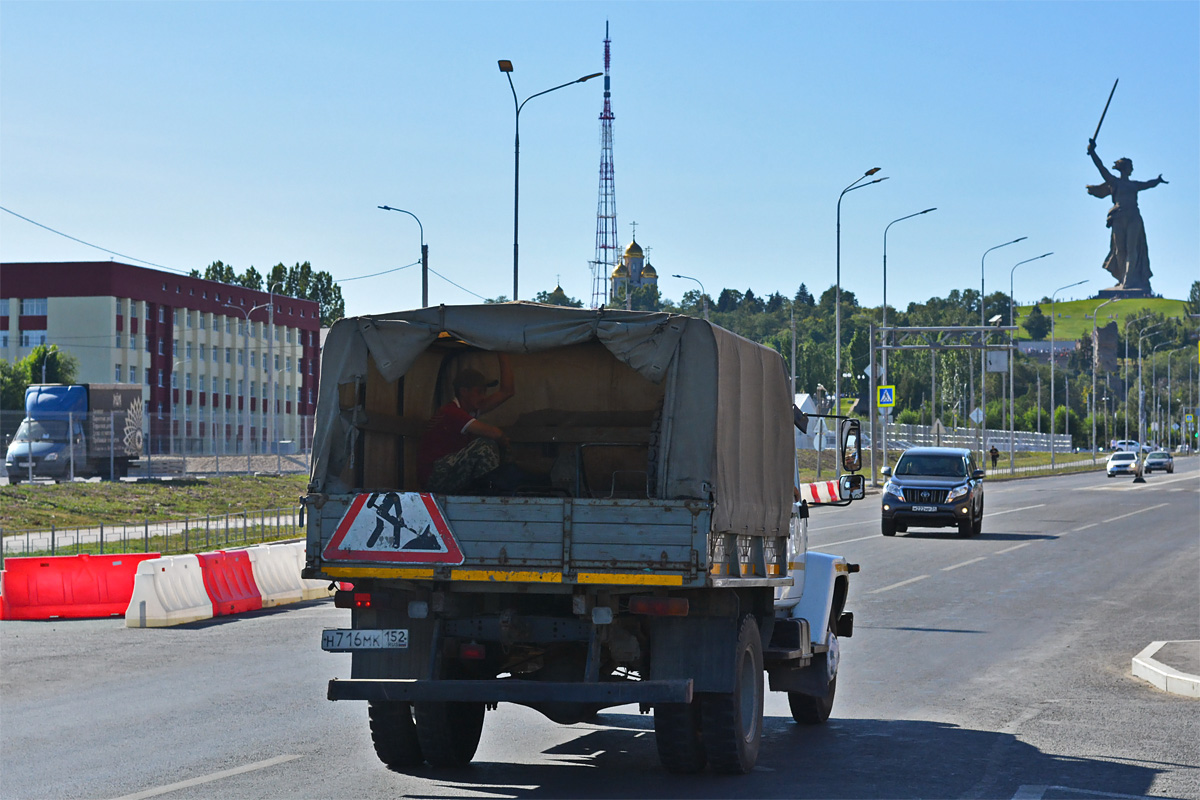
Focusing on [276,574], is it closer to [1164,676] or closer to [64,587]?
[64,587]

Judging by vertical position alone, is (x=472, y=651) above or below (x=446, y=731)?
above

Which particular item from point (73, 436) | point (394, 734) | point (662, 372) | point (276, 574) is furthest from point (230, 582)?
point (73, 436)

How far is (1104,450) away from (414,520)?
142 meters

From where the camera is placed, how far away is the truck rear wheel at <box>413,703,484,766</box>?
8.44 m

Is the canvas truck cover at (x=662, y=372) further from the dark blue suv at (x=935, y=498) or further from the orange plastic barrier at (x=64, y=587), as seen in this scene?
the dark blue suv at (x=935, y=498)

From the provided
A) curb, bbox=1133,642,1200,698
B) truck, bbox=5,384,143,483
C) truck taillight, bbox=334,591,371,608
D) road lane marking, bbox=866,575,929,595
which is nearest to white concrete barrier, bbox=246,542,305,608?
road lane marking, bbox=866,575,929,595

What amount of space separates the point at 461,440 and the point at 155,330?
88.6 metres

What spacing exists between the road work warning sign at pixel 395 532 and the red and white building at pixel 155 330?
75.9 m

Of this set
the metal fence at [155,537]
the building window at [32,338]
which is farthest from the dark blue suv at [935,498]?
the building window at [32,338]

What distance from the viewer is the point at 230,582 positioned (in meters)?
18.1

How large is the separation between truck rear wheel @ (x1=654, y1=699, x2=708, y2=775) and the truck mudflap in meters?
0.46

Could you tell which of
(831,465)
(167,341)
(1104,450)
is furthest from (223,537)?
(1104,450)

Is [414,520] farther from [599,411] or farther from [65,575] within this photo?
[65,575]

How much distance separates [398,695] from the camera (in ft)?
25.7
